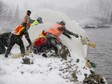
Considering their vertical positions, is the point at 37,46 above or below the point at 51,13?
below

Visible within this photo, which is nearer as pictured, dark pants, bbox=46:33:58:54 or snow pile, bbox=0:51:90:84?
snow pile, bbox=0:51:90:84

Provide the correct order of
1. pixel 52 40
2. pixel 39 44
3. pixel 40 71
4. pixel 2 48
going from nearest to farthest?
pixel 40 71
pixel 52 40
pixel 39 44
pixel 2 48

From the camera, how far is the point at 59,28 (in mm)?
12414

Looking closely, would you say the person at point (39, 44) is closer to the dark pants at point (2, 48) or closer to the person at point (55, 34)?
the person at point (55, 34)

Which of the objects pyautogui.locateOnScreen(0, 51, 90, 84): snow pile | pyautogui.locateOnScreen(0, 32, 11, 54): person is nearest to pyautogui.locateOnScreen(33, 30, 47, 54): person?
pyautogui.locateOnScreen(0, 51, 90, 84): snow pile

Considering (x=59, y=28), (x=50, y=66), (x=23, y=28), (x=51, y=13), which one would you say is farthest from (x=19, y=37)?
(x=51, y=13)

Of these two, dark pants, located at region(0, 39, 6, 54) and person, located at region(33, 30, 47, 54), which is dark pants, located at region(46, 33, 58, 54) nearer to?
person, located at region(33, 30, 47, 54)

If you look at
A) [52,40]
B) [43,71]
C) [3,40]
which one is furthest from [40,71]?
[3,40]

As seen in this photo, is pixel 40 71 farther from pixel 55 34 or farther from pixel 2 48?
pixel 2 48

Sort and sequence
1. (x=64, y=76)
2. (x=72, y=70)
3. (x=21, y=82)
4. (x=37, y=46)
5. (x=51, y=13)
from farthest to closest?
(x=51, y=13) < (x=37, y=46) < (x=72, y=70) < (x=64, y=76) < (x=21, y=82)

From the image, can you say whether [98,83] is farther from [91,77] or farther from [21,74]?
[21,74]

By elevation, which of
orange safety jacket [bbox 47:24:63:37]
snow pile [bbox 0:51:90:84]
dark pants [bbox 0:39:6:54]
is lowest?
snow pile [bbox 0:51:90:84]

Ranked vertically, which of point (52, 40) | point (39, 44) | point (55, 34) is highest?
point (55, 34)

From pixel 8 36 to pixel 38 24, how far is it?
6.12 ft
